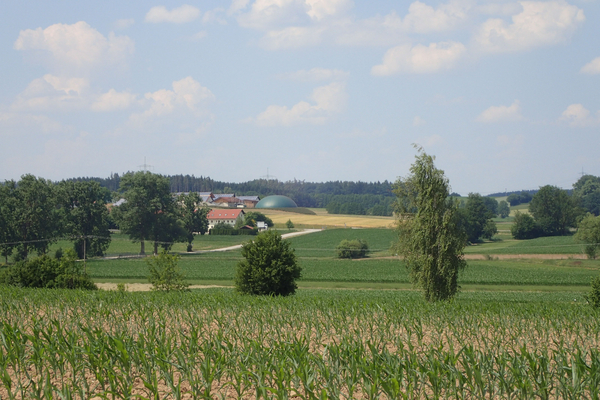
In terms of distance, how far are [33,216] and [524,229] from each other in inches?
3514

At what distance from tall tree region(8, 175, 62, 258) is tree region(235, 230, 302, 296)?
2151 inches

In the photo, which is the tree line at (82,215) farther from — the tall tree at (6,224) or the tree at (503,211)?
the tree at (503,211)

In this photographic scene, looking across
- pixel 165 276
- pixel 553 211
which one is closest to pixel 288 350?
pixel 165 276

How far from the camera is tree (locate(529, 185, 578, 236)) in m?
106

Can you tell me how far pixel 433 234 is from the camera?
83.8 ft

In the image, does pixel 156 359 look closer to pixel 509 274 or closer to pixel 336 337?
pixel 336 337

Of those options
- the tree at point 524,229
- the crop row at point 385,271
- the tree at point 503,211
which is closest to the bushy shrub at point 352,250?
the crop row at point 385,271

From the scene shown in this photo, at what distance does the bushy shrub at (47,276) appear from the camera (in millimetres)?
27625

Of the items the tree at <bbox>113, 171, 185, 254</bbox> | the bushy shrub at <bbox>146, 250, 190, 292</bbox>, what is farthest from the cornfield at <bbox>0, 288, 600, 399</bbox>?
the tree at <bbox>113, 171, 185, 254</bbox>

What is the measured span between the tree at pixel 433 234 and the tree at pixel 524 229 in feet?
281

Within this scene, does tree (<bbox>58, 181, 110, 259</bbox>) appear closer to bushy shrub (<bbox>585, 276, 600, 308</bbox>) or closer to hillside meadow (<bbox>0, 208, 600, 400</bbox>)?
hillside meadow (<bbox>0, 208, 600, 400</bbox>)

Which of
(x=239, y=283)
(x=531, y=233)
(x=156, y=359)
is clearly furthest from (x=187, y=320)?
(x=531, y=233)

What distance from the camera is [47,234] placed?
73250 mm

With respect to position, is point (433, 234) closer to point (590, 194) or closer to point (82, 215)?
point (82, 215)
